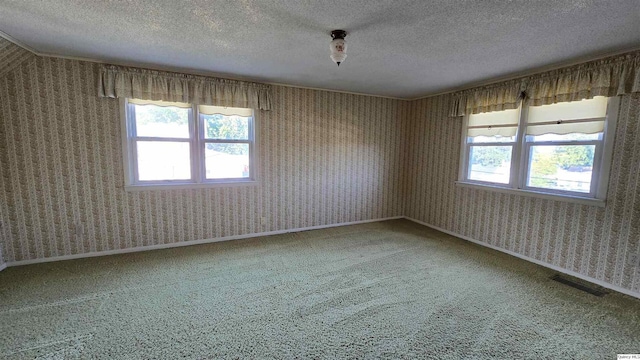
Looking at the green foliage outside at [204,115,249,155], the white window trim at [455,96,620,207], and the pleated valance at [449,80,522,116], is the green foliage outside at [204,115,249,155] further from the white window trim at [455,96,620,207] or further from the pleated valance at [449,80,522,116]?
the white window trim at [455,96,620,207]

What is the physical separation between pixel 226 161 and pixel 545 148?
408cm

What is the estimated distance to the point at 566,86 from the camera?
109 inches

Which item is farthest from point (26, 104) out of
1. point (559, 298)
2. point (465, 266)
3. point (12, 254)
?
point (559, 298)

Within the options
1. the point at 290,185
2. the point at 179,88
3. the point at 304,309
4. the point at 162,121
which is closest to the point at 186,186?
the point at 162,121

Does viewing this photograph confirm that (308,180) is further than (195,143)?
Yes

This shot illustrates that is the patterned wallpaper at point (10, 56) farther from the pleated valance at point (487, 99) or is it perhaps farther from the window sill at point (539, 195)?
the window sill at point (539, 195)

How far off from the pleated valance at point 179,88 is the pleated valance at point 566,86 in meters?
3.05

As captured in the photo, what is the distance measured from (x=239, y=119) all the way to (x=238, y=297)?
245 centimetres

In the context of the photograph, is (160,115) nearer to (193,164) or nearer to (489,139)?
(193,164)

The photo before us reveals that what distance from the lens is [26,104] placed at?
9.01 ft

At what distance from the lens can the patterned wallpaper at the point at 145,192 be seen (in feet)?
9.20

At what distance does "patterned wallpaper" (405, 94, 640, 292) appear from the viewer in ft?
8.07

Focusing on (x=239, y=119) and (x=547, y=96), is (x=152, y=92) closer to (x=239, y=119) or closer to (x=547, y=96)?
(x=239, y=119)

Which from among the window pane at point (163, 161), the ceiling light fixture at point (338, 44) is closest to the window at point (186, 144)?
the window pane at point (163, 161)
